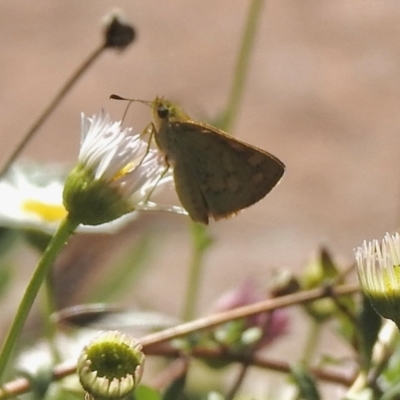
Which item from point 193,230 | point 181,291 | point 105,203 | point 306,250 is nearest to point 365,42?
point 306,250

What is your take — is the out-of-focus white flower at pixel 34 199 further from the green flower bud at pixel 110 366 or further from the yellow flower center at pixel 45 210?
the green flower bud at pixel 110 366

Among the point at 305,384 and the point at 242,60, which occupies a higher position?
the point at 242,60

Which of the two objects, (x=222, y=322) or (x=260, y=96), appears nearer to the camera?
(x=222, y=322)

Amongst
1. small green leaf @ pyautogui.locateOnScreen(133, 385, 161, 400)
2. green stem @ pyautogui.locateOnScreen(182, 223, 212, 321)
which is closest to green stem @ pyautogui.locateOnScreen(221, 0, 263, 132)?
green stem @ pyautogui.locateOnScreen(182, 223, 212, 321)

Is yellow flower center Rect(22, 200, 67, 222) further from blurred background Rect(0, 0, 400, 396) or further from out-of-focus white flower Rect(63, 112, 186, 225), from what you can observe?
blurred background Rect(0, 0, 400, 396)

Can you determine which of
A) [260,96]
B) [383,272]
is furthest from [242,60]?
[260,96]

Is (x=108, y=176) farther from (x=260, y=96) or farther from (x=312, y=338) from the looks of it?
(x=260, y=96)

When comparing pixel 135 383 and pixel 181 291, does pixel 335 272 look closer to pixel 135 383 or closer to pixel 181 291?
pixel 135 383
